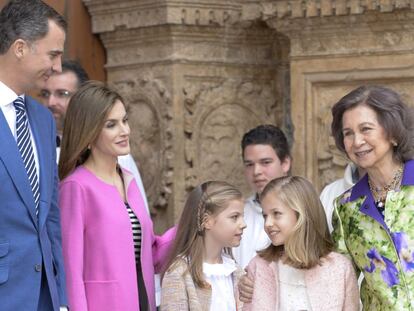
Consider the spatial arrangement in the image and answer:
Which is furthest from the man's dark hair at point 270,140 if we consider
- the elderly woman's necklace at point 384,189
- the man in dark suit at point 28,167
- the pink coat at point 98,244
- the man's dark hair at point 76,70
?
the man in dark suit at point 28,167

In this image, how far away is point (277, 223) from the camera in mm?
5035

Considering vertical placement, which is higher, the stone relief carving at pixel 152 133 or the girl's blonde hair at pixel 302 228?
the stone relief carving at pixel 152 133

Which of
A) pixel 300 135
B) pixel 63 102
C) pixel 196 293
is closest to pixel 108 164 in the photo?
pixel 196 293

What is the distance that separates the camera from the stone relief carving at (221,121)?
22.4 feet

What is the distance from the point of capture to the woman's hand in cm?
504

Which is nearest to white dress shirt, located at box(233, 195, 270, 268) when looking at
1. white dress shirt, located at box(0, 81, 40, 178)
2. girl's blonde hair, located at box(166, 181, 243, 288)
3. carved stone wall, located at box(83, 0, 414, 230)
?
girl's blonde hair, located at box(166, 181, 243, 288)

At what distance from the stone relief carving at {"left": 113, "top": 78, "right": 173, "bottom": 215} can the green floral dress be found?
2047 mm

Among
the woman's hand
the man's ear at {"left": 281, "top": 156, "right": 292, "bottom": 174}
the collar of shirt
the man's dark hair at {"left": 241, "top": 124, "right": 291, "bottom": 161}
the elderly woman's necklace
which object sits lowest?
the woman's hand

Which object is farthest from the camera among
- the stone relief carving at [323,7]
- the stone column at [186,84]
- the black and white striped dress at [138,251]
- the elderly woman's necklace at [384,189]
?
the stone column at [186,84]

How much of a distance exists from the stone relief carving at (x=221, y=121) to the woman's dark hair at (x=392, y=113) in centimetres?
206

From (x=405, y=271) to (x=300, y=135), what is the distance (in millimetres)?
2091

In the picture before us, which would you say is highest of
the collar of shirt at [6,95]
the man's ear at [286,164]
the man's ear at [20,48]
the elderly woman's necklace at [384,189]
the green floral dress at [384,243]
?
the man's ear at [20,48]

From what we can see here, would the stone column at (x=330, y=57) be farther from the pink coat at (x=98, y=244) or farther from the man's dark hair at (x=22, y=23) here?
the man's dark hair at (x=22, y=23)

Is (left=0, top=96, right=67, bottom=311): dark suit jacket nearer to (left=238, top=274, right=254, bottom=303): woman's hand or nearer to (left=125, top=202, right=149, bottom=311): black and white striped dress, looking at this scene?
(left=125, top=202, right=149, bottom=311): black and white striped dress
